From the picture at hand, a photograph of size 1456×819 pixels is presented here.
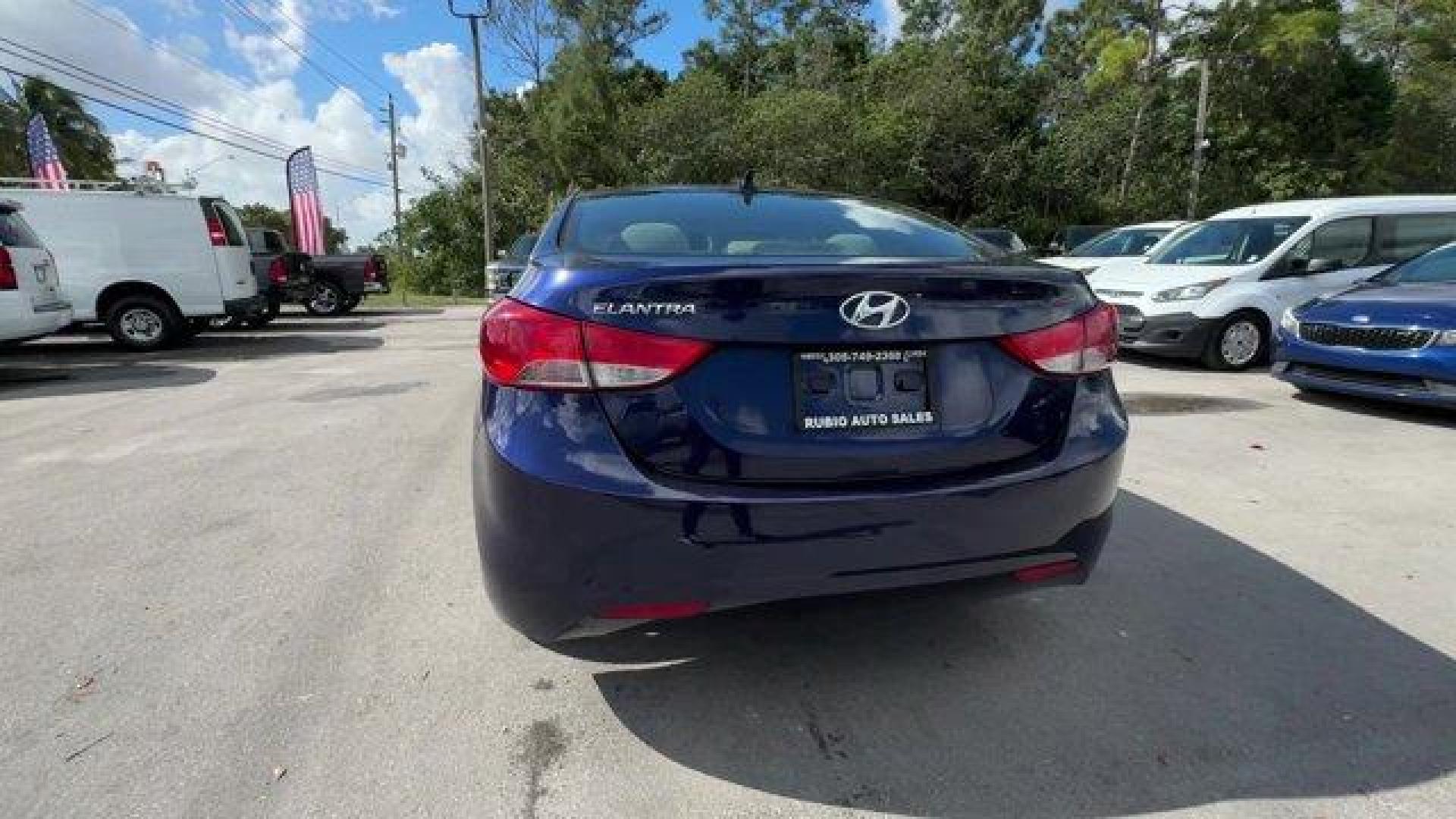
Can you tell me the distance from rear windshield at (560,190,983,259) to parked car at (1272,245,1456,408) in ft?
16.3

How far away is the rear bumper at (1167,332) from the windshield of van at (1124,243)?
496 centimetres

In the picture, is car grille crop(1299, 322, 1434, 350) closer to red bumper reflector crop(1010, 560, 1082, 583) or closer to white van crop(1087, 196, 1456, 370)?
white van crop(1087, 196, 1456, 370)

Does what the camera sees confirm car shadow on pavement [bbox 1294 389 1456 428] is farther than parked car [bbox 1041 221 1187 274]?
No

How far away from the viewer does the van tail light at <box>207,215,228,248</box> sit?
11445mm

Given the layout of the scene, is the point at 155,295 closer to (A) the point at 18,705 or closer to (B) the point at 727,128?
(A) the point at 18,705

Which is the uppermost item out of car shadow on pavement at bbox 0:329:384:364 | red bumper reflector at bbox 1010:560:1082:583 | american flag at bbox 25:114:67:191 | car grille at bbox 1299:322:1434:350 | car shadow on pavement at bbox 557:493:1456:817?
american flag at bbox 25:114:67:191

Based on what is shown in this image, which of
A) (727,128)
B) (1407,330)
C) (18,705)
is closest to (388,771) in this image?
(18,705)

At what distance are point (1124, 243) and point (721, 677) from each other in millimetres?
13425

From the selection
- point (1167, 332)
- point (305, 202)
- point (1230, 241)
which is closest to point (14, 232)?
point (1167, 332)

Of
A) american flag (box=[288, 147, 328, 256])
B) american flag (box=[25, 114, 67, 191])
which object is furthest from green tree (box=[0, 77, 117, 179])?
american flag (box=[288, 147, 328, 256])

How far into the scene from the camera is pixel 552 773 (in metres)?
2.25

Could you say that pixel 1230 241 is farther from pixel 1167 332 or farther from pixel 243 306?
pixel 243 306

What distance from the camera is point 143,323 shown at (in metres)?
11.4

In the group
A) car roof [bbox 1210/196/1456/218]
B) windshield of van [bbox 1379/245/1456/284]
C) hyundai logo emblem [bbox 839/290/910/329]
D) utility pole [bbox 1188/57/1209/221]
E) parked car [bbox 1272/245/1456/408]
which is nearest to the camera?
hyundai logo emblem [bbox 839/290/910/329]
